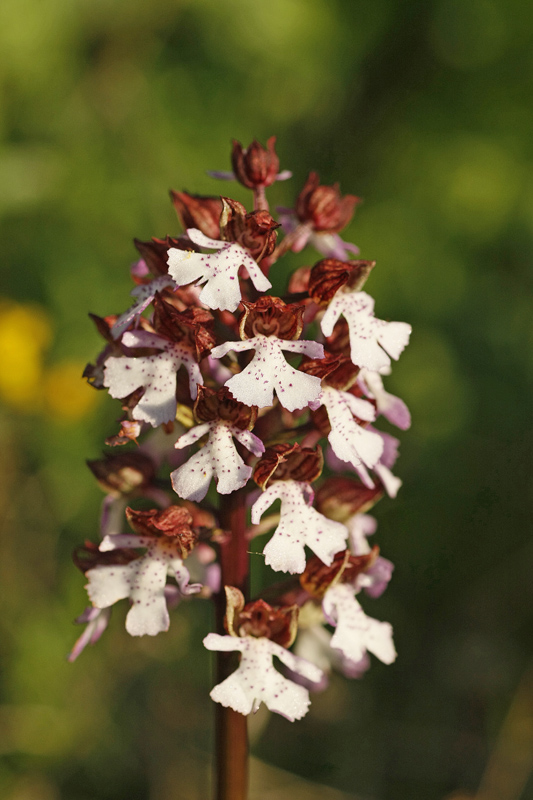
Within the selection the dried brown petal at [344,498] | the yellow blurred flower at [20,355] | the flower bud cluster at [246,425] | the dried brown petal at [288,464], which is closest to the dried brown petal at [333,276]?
the flower bud cluster at [246,425]

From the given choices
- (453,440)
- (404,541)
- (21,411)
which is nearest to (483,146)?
(453,440)

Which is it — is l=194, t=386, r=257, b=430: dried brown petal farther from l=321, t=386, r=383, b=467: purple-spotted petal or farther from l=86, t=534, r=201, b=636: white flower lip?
l=86, t=534, r=201, b=636: white flower lip

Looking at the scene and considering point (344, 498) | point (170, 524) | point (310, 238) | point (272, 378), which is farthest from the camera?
point (310, 238)

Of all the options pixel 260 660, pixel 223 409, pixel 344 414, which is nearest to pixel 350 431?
pixel 344 414

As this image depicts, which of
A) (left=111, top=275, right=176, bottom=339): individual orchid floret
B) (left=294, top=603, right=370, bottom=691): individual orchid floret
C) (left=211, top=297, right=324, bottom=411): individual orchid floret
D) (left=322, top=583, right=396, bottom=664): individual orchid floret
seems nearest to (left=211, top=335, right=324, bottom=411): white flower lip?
(left=211, top=297, right=324, bottom=411): individual orchid floret

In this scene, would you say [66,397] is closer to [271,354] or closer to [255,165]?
[255,165]

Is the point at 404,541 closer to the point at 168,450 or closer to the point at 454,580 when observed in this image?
the point at 454,580

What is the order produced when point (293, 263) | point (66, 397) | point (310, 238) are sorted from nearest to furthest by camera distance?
point (310, 238), point (66, 397), point (293, 263)
